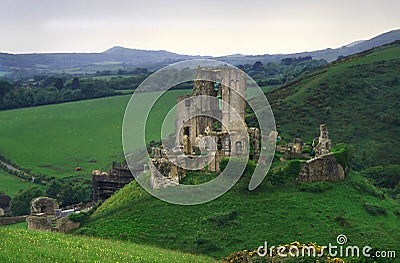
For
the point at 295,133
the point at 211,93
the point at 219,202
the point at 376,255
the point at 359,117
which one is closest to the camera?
the point at 376,255

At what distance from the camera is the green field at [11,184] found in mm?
79300

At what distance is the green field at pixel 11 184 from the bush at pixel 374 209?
5070cm

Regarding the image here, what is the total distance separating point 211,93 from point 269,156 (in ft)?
27.4

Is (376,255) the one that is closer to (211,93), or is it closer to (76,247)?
(76,247)

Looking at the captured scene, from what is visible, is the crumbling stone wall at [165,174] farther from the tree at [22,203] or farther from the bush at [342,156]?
the tree at [22,203]

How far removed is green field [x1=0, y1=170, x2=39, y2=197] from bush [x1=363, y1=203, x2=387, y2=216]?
50.7 m

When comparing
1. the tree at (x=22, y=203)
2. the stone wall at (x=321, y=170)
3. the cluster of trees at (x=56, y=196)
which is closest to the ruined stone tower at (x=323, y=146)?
A: the stone wall at (x=321, y=170)

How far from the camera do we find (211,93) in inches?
1988

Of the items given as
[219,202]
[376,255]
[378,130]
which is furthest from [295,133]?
[376,255]

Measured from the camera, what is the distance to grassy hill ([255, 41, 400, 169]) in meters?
77.7

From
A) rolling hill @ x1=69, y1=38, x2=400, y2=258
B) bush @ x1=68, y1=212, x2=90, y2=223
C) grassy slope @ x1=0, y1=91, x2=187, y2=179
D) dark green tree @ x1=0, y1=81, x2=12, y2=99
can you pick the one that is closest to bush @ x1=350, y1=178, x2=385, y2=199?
rolling hill @ x1=69, y1=38, x2=400, y2=258

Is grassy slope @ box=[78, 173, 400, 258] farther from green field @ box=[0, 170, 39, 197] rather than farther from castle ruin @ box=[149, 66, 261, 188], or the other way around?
green field @ box=[0, 170, 39, 197]

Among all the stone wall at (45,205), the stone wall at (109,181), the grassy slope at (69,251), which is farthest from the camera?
the stone wall at (109,181)

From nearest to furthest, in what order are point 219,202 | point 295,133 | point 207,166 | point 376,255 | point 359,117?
point 376,255 → point 219,202 → point 207,166 → point 295,133 → point 359,117
